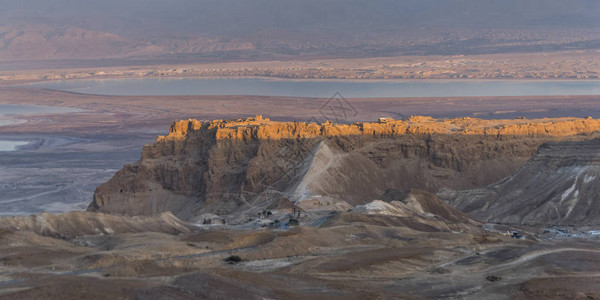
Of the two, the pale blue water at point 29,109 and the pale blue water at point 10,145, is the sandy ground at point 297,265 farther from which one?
the pale blue water at point 29,109

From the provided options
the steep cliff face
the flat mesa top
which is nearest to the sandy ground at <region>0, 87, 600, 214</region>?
the steep cliff face

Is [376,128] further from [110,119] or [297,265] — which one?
[110,119]

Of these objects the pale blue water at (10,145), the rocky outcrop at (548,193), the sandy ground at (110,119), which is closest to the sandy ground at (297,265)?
the rocky outcrop at (548,193)

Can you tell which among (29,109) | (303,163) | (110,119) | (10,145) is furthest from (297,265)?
(29,109)

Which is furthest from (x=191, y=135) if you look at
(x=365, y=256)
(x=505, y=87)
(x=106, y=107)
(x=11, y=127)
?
(x=505, y=87)

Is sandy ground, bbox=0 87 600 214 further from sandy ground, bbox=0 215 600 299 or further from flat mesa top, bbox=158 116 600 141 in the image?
sandy ground, bbox=0 215 600 299
